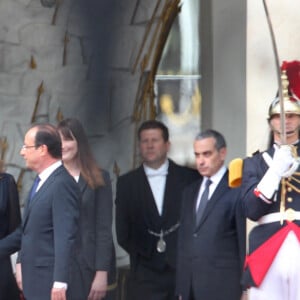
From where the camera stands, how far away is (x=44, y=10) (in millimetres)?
9289

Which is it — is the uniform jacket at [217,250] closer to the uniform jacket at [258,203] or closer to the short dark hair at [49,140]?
the uniform jacket at [258,203]

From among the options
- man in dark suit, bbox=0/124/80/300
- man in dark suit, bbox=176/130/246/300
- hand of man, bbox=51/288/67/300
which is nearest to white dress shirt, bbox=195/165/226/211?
man in dark suit, bbox=176/130/246/300

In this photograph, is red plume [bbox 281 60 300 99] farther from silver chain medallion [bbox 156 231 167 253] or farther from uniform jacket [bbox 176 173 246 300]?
silver chain medallion [bbox 156 231 167 253]

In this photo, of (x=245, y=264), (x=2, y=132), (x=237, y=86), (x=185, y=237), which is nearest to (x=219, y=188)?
(x=185, y=237)

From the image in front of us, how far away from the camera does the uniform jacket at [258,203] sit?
6324 millimetres

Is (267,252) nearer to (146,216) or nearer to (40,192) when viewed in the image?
(40,192)

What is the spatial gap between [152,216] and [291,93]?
65.5 inches

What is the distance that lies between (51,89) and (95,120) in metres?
0.39

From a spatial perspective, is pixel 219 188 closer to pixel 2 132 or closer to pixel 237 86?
pixel 237 86

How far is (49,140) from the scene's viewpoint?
275 inches

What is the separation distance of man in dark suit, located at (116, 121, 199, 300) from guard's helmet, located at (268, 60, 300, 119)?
1.51 metres

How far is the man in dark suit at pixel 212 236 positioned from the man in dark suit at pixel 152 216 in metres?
0.53

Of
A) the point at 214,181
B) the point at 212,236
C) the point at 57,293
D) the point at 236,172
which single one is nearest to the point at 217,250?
the point at 212,236

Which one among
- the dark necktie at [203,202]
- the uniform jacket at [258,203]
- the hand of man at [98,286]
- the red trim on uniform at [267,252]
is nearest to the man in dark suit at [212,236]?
the dark necktie at [203,202]
